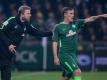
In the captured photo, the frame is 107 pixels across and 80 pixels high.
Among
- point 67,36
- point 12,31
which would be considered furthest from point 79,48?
point 12,31

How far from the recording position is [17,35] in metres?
13.5

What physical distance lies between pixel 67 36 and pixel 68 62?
0.67 m

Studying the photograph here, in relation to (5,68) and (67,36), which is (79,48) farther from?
(5,68)

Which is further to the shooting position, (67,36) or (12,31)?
(67,36)

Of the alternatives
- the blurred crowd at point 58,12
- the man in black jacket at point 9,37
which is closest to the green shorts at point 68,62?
the man in black jacket at point 9,37

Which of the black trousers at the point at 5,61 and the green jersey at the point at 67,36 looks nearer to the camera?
the black trousers at the point at 5,61

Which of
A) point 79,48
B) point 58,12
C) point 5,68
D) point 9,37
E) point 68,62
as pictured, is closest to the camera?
point 5,68

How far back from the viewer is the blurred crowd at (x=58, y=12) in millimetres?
26016

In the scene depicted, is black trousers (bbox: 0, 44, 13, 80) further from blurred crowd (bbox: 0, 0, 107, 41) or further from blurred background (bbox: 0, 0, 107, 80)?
blurred crowd (bbox: 0, 0, 107, 41)

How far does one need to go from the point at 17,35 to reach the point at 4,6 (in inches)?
597

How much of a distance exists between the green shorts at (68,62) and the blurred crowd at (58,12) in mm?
10915

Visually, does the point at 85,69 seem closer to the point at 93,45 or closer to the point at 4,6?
the point at 93,45

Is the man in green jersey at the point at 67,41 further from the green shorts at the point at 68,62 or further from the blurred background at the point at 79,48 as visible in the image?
the blurred background at the point at 79,48

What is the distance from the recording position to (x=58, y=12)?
1083 inches
